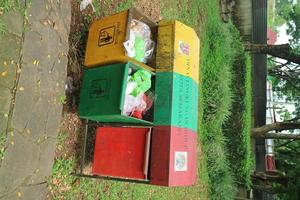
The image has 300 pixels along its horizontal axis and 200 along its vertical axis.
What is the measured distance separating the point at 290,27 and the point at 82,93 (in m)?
10.8

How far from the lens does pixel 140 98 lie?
417cm

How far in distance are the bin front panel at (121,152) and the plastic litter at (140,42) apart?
89 cm

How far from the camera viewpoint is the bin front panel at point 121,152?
3.99 m

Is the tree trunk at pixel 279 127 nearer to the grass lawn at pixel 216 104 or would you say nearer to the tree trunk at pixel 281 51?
the grass lawn at pixel 216 104

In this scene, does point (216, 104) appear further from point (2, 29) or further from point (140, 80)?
point (2, 29)

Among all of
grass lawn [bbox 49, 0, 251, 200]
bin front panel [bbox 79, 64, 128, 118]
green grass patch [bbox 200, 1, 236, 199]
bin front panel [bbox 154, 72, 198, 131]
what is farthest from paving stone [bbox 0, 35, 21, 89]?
green grass patch [bbox 200, 1, 236, 199]

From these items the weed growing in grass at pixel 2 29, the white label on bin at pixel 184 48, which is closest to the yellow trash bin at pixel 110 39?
the white label on bin at pixel 184 48

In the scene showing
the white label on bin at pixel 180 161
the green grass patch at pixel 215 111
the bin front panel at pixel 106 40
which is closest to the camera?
the white label on bin at pixel 180 161

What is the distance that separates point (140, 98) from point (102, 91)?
0.46 m

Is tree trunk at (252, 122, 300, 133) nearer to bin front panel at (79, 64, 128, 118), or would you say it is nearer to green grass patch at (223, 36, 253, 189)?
green grass patch at (223, 36, 253, 189)

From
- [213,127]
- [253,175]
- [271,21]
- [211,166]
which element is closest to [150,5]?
[213,127]

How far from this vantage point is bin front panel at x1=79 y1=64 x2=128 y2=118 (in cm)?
388

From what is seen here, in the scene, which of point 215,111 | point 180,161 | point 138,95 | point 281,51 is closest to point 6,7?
point 138,95

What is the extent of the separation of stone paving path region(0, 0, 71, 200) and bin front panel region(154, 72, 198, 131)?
44.1 inches
